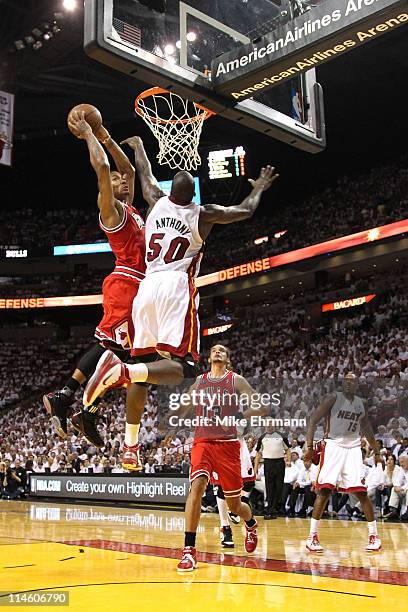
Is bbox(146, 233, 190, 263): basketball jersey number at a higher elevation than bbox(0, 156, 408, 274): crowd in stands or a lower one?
lower

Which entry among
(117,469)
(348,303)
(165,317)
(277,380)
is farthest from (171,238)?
(348,303)

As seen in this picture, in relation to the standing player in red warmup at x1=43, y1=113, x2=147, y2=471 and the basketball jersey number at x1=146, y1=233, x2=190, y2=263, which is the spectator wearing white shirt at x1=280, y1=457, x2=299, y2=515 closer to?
the standing player in red warmup at x1=43, y1=113, x2=147, y2=471

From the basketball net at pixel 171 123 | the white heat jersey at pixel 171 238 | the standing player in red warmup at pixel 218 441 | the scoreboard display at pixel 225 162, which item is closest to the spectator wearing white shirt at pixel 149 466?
the standing player in red warmup at pixel 218 441

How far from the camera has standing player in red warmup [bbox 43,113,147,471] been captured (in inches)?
154

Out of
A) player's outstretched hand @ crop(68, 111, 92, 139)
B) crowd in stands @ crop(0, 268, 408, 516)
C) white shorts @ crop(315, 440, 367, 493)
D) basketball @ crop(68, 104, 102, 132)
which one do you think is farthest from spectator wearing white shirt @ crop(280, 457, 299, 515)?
player's outstretched hand @ crop(68, 111, 92, 139)

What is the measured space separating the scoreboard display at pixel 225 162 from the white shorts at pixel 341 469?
56.3 ft

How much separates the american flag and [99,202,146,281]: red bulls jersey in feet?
3.61

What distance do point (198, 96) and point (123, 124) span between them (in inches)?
890

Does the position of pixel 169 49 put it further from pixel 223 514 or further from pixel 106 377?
pixel 223 514

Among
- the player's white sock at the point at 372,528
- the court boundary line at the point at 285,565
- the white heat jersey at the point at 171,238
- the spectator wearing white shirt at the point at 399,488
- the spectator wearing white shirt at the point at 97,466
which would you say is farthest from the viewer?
the spectator wearing white shirt at the point at 97,466

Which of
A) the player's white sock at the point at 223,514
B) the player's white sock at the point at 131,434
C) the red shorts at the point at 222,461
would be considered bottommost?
the player's white sock at the point at 223,514

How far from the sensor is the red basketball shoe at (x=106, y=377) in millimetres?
3639

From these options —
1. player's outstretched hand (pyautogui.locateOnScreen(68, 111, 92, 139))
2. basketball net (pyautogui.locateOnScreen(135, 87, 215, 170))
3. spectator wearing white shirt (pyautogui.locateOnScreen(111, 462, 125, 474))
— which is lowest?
spectator wearing white shirt (pyautogui.locateOnScreen(111, 462, 125, 474))

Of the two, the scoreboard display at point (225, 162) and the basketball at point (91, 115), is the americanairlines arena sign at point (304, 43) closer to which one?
the basketball at point (91, 115)
